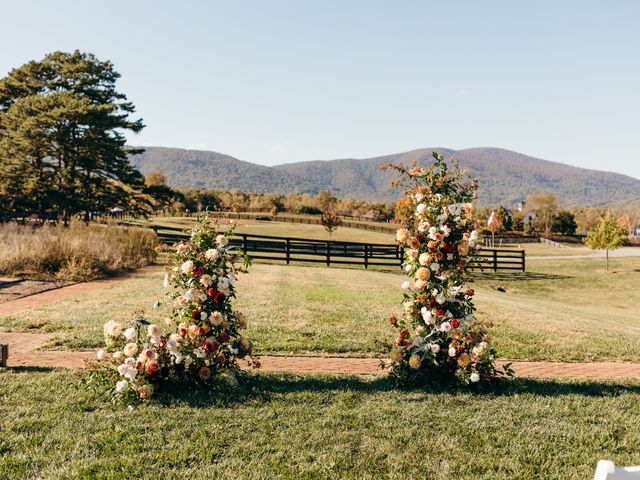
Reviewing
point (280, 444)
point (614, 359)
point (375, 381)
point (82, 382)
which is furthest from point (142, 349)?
point (614, 359)

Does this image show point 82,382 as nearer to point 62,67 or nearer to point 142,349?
point 142,349

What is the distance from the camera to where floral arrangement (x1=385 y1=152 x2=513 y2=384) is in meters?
6.88

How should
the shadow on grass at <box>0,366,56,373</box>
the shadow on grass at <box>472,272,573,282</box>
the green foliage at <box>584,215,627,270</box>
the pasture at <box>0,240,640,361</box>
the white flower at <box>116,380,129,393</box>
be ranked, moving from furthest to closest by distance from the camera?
1. the green foliage at <box>584,215,627,270</box>
2. the shadow on grass at <box>472,272,573,282</box>
3. the pasture at <box>0,240,640,361</box>
4. the shadow on grass at <box>0,366,56,373</box>
5. the white flower at <box>116,380,129,393</box>

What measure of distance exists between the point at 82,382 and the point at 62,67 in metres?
39.2

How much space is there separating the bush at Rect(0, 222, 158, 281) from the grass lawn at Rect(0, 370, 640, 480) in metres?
11.4

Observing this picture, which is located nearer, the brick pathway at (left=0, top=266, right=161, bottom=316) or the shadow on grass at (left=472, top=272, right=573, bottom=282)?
the brick pathway at (left=0, top=266, right=161, bottom=316)

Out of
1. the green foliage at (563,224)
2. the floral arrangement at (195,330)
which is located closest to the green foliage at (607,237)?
the floral arrangement at (195,330)

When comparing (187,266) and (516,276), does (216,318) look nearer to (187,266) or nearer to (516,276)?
(187,266)

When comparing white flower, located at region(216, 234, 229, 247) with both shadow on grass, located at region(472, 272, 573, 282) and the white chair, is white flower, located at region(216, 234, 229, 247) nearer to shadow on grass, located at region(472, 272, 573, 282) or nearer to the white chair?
the white chair

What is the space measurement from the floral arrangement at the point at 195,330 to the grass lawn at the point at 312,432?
355 millimetres

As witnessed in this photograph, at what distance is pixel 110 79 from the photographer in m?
39.3

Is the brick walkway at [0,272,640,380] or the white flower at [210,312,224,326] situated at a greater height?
the white flower at [210,312,224,326]

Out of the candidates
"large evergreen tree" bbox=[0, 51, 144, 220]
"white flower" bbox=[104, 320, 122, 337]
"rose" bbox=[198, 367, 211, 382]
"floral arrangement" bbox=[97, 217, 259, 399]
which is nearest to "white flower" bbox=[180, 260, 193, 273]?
"floral arrangement" bbox=[97, 217, 259, 399]

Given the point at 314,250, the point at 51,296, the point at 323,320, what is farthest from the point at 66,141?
the point at 323,320
